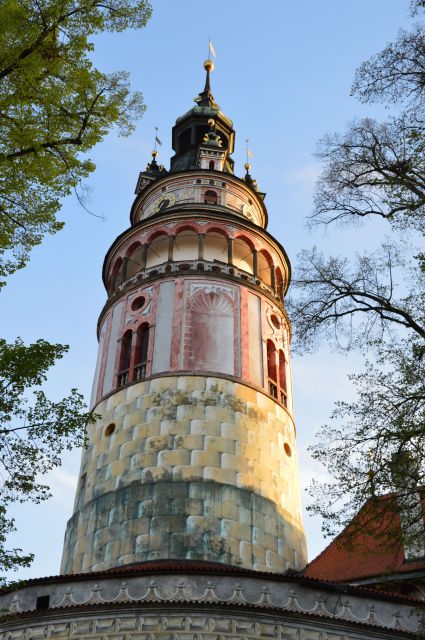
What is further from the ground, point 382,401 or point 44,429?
point 382,401

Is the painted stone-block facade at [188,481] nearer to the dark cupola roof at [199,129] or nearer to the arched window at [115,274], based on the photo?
the arched window at [115,274]

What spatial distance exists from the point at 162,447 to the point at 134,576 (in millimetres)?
4316

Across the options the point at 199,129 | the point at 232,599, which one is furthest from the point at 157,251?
the point at 232,599

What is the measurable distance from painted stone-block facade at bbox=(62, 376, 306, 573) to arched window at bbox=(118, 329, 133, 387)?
565 mm

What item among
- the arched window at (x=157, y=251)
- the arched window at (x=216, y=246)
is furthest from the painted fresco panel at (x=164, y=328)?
the arched window at (x=216, y=246)

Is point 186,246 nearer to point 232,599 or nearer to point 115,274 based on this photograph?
point 115,274

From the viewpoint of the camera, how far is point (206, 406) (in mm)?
19000

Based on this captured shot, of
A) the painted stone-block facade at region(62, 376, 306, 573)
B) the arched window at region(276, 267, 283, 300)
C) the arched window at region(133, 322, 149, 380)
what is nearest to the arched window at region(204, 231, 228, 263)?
the arched window at region(276, 267, 283, 300)

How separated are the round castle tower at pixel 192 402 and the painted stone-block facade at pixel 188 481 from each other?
0.03m

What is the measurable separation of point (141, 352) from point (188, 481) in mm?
4236

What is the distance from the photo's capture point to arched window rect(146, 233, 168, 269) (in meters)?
22.8

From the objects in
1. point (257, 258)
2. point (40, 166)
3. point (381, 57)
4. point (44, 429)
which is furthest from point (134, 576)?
point (257, 258)

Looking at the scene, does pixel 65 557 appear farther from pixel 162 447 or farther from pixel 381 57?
pixel 381 57

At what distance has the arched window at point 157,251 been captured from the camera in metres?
22.8
